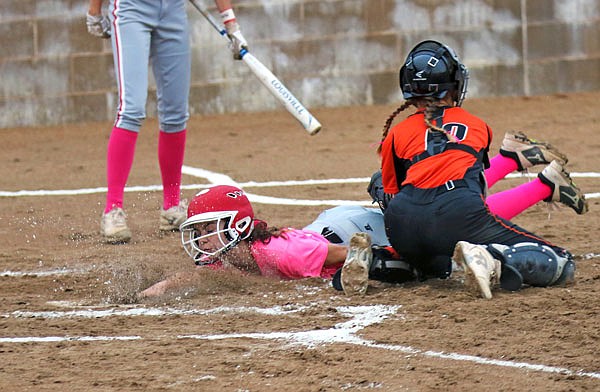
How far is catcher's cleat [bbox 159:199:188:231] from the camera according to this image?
667 cm

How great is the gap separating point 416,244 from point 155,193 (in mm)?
3715

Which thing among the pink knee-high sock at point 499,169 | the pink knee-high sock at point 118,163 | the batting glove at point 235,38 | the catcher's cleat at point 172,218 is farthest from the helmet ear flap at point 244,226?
the batting glove at point 235,38

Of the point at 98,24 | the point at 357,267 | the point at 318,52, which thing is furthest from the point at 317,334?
the point at 318,52

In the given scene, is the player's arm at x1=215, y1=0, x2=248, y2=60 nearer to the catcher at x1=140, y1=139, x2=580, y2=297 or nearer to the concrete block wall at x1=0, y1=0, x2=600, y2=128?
the catcher at x1=140, y1=139, x2=580, y2=297

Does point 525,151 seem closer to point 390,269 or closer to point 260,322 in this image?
point 390,269

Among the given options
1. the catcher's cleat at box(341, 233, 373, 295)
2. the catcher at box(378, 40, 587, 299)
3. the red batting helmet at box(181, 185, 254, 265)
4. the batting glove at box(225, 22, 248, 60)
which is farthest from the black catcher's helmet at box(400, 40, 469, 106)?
the batting glove at box(225, 22, 248, 60)

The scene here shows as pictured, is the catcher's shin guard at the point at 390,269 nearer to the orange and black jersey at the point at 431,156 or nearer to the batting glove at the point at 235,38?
the orange and black jersey at the point at 431,156

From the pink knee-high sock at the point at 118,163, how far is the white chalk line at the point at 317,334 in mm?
1779

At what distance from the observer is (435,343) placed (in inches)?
152

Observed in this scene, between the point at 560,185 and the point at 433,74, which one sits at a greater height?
the point at 433,74

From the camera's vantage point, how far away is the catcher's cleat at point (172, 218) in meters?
6.67

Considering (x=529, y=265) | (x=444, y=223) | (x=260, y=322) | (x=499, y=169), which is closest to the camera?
(x=260, y=322)

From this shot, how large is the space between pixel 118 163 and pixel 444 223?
244cm

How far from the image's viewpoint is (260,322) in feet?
14.1
